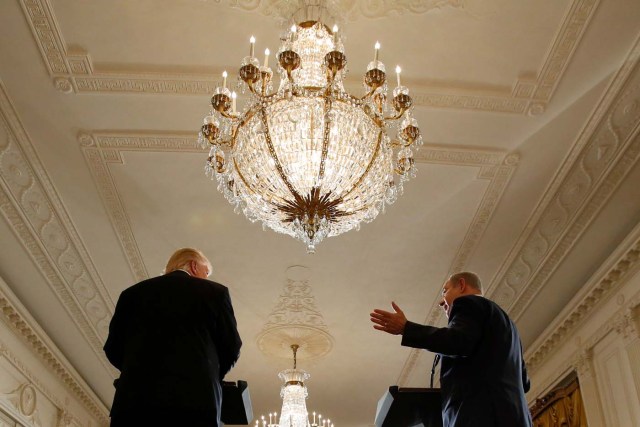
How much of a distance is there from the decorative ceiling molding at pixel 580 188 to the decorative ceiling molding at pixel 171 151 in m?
0.51

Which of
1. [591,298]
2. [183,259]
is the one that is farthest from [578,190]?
[183,259]

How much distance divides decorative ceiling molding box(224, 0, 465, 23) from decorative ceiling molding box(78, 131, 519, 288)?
5.25 ft

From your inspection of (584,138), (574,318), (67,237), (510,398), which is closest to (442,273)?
(574,318)

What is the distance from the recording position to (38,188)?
244 inches

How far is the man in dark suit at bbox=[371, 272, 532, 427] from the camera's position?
246 centimetres

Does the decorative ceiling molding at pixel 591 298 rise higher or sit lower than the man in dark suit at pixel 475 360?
higher

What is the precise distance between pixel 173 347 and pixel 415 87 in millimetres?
3476

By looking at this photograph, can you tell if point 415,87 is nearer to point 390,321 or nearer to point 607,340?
point 390,321

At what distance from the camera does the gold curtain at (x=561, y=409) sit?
7.86 metres

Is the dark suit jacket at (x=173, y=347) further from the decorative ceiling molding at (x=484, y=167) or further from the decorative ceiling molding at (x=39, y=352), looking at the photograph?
the decorative ceiling molding at (x=39, y=352)

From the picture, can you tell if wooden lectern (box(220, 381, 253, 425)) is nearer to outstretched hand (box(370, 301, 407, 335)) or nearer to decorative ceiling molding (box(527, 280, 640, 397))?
outstretched hand (box(370, 301, 407, 335))

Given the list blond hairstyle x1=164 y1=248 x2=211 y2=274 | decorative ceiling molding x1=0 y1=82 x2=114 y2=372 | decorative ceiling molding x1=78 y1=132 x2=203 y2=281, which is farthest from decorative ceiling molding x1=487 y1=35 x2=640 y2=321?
decorative ceiling molding x1=0 y1=82 x2=114 y2=372

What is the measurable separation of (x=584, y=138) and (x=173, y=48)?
3.54 meters

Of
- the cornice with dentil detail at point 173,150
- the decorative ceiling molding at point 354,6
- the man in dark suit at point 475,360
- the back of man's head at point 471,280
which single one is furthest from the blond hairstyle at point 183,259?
the cornice with dentil detail at point 173,150
